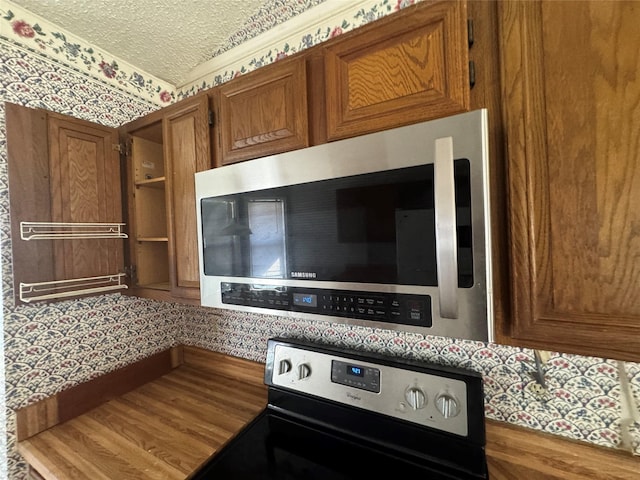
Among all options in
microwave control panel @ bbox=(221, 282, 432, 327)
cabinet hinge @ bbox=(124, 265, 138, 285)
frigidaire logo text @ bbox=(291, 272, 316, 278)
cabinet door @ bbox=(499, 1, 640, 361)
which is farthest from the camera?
cabinet hinge @ bbox=(124, 265, 138, 285)

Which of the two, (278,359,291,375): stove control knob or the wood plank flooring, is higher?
(278,359,291,375): stove control knob

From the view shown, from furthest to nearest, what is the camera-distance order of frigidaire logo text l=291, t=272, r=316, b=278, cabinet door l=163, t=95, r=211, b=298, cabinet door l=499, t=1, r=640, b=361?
cabinet door l=163, t=95, r=211, b=298 → frigidaire logo text l=291, t=272, r=316, b=278 → cabinet door l=499, t=1, r=640, b=361

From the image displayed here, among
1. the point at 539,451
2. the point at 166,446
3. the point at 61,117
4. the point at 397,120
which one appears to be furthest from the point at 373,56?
the point at 166,446

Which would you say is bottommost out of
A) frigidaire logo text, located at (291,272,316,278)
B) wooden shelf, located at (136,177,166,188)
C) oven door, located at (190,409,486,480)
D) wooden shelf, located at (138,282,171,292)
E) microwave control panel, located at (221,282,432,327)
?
oven door, located at (190,409,486,480)

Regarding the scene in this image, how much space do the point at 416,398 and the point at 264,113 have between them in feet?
3.22

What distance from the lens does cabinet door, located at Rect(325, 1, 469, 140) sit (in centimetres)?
57

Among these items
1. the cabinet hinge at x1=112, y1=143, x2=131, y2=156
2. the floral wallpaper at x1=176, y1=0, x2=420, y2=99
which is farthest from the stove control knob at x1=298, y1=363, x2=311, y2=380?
the floral wallpaper at x1=176, y1=0, x2=420, y2=99

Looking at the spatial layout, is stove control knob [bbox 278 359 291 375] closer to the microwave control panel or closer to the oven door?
the oven door

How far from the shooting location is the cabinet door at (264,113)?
756 mm

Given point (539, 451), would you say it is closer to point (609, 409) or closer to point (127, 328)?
point (609, 409)

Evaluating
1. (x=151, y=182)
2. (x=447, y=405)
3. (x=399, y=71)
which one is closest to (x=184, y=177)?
(x=151, y=182)

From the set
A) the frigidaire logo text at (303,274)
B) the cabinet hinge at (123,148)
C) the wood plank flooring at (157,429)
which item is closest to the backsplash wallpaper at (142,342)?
the wood plank flooring at (157,429)

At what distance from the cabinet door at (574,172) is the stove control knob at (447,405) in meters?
0.37

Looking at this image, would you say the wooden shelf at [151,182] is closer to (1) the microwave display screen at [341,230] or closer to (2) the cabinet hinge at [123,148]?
(2) the cabinet hinge at [123,148]
